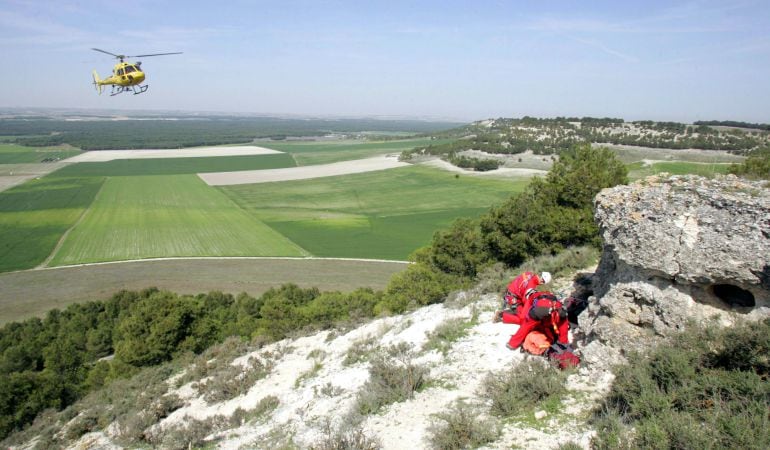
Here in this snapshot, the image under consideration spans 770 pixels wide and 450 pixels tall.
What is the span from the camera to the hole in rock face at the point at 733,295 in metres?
8.29

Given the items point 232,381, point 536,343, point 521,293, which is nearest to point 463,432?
point 536,343

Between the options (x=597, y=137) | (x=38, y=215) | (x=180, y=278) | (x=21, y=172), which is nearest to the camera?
(x=180, y=278)

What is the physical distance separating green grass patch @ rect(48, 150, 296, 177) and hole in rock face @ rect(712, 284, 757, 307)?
11545 cm

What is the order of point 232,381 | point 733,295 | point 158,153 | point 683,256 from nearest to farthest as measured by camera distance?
point 683,256
point 733,295
point 232,381
point 158,153

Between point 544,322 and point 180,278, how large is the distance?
3795 cm

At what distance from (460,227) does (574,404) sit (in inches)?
787

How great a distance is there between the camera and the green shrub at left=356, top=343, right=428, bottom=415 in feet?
32.1

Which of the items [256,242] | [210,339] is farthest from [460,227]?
[256,242]

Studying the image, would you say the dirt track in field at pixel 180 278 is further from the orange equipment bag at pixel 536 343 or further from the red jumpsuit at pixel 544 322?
the orange equipment bag at pixel 536 343

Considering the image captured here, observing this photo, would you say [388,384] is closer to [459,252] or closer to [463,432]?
[463,432]

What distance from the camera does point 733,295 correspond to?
8484mm

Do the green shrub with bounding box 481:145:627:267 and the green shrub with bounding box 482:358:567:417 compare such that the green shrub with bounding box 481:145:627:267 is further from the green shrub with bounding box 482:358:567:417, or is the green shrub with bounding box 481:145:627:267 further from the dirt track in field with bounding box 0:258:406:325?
the dirt track in field with bounding box 0:258:406:325

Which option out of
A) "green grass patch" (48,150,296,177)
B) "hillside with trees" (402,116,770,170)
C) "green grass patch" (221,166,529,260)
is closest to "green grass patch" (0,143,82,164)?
"green grass patch" (48,150,296,177)

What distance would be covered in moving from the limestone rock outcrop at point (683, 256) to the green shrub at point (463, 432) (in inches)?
125
